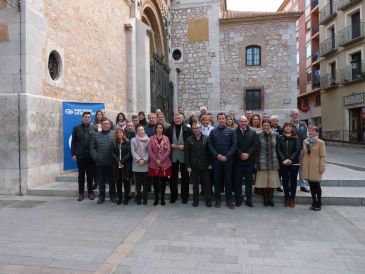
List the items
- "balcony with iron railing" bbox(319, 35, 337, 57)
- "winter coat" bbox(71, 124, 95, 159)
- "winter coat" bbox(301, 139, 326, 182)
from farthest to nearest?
"balcony with iron railing" bbox(319, 35, 337, 57), "winter coat" bbox(71, 124, 95, 159), "winter coat" bbox(301, 139, 326, 182)

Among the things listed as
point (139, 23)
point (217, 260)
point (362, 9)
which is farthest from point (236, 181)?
point (362, 9)

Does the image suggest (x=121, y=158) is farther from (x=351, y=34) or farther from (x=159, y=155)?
(x=351, y=34)

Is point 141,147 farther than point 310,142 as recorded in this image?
Yes

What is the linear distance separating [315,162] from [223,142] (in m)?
1.80

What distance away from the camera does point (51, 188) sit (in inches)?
293

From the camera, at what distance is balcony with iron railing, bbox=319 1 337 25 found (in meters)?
26.1

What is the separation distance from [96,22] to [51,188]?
5620mm

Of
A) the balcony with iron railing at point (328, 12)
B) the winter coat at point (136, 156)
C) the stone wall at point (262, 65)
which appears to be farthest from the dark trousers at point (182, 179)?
the balcony with iron railing at point (328, 12)

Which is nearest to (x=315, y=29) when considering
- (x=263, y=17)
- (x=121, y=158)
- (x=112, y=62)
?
(x=263, y=17)

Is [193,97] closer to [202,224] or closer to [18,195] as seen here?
[18,195]

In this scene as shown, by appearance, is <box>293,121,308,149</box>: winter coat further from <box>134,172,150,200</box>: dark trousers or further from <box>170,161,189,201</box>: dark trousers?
<box>134,172,150,200</box>: dark trousers

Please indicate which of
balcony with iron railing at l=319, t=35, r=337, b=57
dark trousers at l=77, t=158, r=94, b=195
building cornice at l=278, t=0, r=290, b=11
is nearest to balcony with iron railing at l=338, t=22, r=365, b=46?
balcony with iron railing at l=319, t=35, r=337, b=57

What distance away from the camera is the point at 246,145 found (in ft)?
20.7

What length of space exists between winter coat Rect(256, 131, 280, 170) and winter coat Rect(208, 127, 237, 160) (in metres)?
0.56
